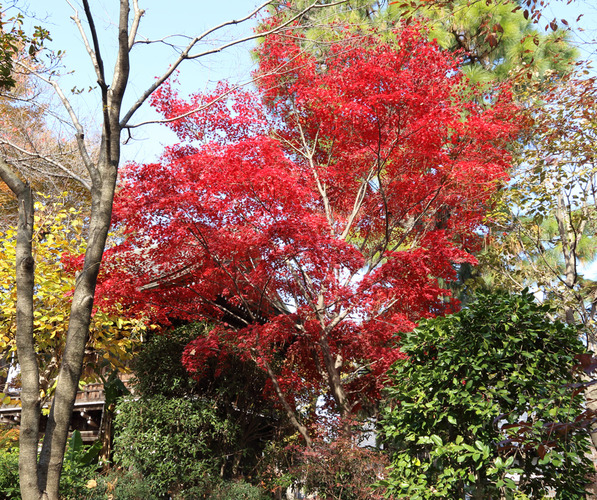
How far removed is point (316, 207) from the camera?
990 cm

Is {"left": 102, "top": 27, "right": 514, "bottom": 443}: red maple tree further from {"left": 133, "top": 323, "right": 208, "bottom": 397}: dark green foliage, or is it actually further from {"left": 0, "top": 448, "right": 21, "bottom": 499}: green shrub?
{"left": 0, "top": 448, "right": 21, "bottom": 499}: green shrub

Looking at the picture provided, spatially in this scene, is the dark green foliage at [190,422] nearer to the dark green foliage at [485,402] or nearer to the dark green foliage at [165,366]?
the dark green foliage at [165,366]

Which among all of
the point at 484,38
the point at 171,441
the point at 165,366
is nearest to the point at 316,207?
the point at 165,366

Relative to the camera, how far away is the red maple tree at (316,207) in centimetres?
816

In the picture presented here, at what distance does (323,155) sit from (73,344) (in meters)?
7.07

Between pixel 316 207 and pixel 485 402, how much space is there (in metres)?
5.79

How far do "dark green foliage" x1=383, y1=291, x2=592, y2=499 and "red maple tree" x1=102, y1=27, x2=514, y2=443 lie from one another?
2.63 meters

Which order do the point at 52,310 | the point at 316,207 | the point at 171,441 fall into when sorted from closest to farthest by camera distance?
the point at 52,310
the point at 171,441
the point at 316,207

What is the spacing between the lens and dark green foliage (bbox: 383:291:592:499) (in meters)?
4.66

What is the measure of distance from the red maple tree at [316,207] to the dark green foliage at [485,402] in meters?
2.63

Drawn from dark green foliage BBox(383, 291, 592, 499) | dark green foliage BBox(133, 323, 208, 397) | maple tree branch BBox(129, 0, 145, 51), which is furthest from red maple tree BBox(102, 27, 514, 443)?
dark green foliage BBox(383, 291, 592, 499)

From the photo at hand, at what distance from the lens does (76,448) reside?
9648 mm

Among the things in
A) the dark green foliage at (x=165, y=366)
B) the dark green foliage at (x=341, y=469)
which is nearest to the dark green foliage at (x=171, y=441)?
the dark green foliage at (x=165, y=366)

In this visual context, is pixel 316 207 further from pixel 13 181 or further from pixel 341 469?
pixel 13 181
